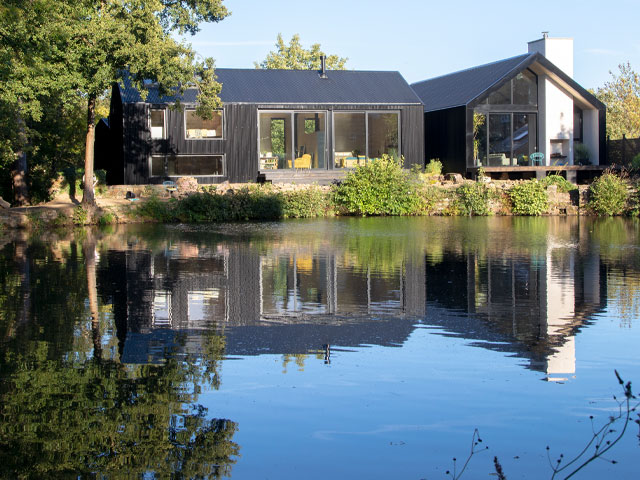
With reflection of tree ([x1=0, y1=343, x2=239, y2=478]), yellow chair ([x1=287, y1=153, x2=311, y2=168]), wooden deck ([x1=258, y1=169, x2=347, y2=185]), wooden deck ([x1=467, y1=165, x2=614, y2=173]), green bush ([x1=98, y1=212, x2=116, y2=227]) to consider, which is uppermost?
yellow chair ([x1=287, y1=153, x2=311, y2=168])

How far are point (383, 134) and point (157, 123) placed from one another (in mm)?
9731

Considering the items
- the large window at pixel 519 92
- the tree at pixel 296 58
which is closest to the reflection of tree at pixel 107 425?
the large window at pixel 519 92

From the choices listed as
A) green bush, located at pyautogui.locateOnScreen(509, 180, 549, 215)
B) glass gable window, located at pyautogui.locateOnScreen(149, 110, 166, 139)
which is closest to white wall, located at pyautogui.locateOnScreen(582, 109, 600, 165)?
green bush, located at pyautogui.locateOnScreen(509, 180, 549, 215)

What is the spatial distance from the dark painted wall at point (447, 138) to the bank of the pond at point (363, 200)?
2.88 meters

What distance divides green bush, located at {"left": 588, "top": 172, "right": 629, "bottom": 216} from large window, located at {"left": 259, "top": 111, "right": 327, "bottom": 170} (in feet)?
36.4

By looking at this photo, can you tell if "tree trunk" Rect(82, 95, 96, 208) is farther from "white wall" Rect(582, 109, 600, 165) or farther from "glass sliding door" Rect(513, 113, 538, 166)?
"white wall" Rect(582, 109, 600, 165)

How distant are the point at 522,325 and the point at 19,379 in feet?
17.8

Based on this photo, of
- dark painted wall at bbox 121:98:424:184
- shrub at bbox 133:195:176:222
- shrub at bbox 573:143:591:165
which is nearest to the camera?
shrub at bbox 133:195:176:222

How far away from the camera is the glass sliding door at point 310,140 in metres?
34.9

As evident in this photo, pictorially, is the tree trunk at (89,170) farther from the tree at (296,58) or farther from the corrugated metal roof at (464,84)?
the tree at (296,58)

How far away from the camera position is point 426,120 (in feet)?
126

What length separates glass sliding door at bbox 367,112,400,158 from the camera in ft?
118

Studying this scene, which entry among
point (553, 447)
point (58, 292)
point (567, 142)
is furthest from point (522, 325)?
point (567, 142)

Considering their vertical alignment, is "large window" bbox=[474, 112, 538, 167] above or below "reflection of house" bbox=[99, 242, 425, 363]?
above
